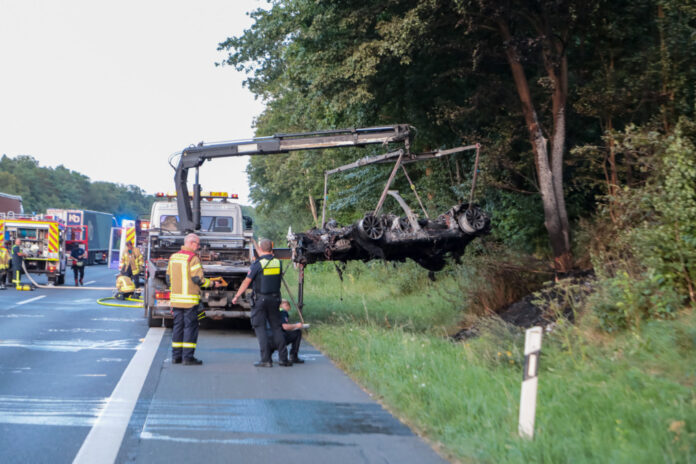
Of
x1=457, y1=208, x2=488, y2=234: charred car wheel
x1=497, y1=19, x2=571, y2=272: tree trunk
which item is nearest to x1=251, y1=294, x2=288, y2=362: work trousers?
x1=457, y1=208, x2=488, y2=234: charred car wheel

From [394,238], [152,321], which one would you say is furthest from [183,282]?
[152,321]

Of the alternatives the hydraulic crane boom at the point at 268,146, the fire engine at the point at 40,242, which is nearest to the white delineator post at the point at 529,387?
the hydraulic crane boom at the point at 268,146

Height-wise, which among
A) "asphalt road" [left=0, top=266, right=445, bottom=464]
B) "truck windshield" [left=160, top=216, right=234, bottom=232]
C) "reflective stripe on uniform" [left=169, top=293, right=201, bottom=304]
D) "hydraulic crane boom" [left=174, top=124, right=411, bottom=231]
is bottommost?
"asphalt road" [left=0, top=266, right=445, bottom=464]

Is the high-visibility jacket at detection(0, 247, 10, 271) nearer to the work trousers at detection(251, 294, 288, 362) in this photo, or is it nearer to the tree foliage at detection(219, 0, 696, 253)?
the tree foliage at detection(219, 0, 696, 253)

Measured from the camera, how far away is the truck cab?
13.7 metres

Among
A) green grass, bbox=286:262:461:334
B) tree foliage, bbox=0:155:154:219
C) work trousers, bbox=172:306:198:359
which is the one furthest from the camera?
tree foliage, bbox=0:155:154:219

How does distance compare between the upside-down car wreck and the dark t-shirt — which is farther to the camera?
the dark t-shirt

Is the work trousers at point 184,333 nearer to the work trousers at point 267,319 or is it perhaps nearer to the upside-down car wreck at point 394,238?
the work trousers at point 267,319

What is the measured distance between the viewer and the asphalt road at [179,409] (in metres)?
5.74

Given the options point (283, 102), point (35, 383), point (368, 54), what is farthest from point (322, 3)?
point (283, 102)

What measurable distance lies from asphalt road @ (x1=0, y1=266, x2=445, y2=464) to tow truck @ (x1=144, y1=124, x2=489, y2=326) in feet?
4.83

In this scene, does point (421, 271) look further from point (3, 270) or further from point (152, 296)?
point (3, 270)

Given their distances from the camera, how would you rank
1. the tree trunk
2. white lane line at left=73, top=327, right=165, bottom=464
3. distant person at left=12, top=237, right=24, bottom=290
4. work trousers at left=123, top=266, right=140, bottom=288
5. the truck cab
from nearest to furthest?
white lane line at left=73, top=327, right=165, bottom=464
the truck cab
the tree trunk
work trousers at left=123, top=266, right=140, bottom=288
distant person at left=12, top=237, right=24, bottom=290

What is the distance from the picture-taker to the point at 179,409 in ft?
23.7
